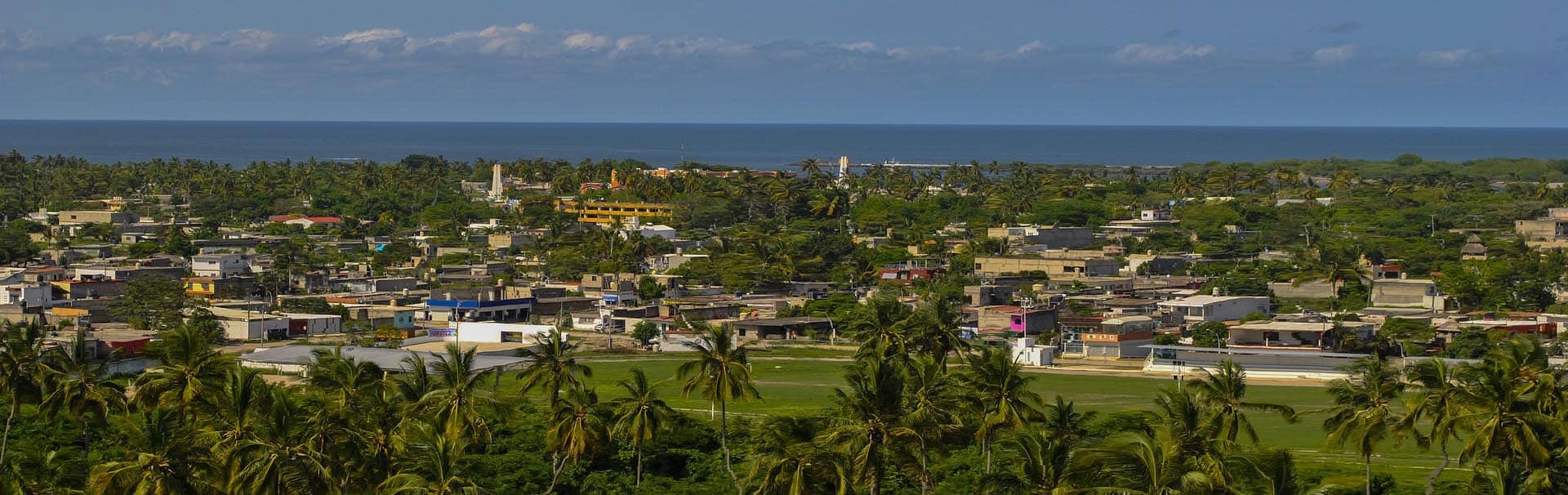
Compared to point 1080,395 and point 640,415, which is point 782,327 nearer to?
point 1080,395

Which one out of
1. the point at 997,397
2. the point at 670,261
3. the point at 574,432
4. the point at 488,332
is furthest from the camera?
the point at 670,261

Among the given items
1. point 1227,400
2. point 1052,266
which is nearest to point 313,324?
point 1052,266

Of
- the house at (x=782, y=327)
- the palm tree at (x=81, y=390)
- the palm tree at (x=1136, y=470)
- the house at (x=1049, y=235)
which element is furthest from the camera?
the house at (x=1049, y=235)

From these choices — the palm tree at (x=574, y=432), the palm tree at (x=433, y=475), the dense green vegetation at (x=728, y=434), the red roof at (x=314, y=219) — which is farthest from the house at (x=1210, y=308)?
the red roof at (x=314, y=219)

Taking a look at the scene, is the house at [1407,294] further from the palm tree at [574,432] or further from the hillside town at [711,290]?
the palm tree at [574,432]

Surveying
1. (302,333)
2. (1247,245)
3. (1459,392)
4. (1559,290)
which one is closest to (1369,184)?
(1247,245)

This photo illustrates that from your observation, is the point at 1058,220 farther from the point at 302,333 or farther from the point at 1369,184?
the point at 302,333
